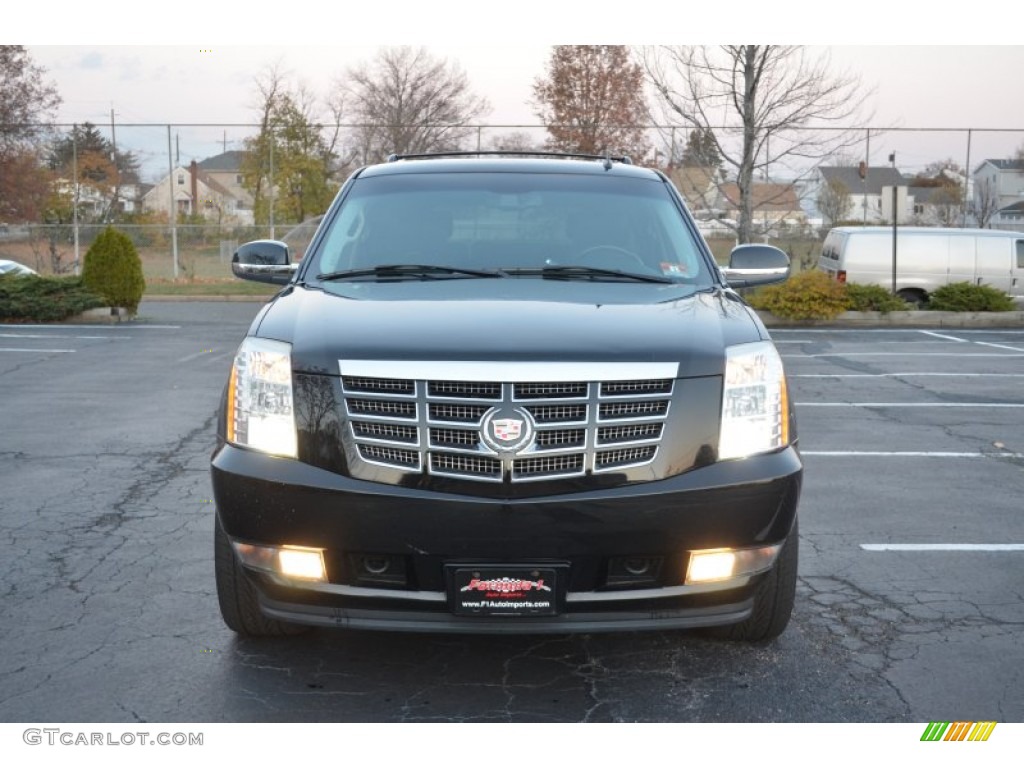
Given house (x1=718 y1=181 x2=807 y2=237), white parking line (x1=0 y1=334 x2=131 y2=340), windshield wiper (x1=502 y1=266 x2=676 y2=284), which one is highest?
house (x1=718 y1=181 x2=807 y2=237)

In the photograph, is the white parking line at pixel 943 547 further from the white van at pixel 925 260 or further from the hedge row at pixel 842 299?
the white van at pixel 925 260

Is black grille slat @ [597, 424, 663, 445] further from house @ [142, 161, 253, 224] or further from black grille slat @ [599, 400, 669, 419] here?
house @ [142, 161, 253, 224]

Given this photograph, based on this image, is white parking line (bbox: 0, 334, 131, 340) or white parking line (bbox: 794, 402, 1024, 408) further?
white parking line (bbox: 0, 334, 131, 340)

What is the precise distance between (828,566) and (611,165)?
216 centimetres

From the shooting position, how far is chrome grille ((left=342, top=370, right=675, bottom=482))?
3602mm

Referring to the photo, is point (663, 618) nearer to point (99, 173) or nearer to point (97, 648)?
point (97, 648)

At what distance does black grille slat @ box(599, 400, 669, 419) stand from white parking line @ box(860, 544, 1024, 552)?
→ 2.52m

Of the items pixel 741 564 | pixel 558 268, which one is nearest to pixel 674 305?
pixel 558 268

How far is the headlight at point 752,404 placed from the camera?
12.4ft

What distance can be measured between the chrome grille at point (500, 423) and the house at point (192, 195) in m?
30.8

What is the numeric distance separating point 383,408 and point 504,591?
680 mm

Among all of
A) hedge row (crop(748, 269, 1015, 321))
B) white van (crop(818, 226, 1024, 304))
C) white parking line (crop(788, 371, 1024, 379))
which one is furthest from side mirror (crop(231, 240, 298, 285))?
white van (crop(818, 226, 1024, 304))

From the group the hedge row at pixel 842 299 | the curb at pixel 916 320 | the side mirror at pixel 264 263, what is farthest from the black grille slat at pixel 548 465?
the curb at pixel 916 320

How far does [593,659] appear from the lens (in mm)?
4238
